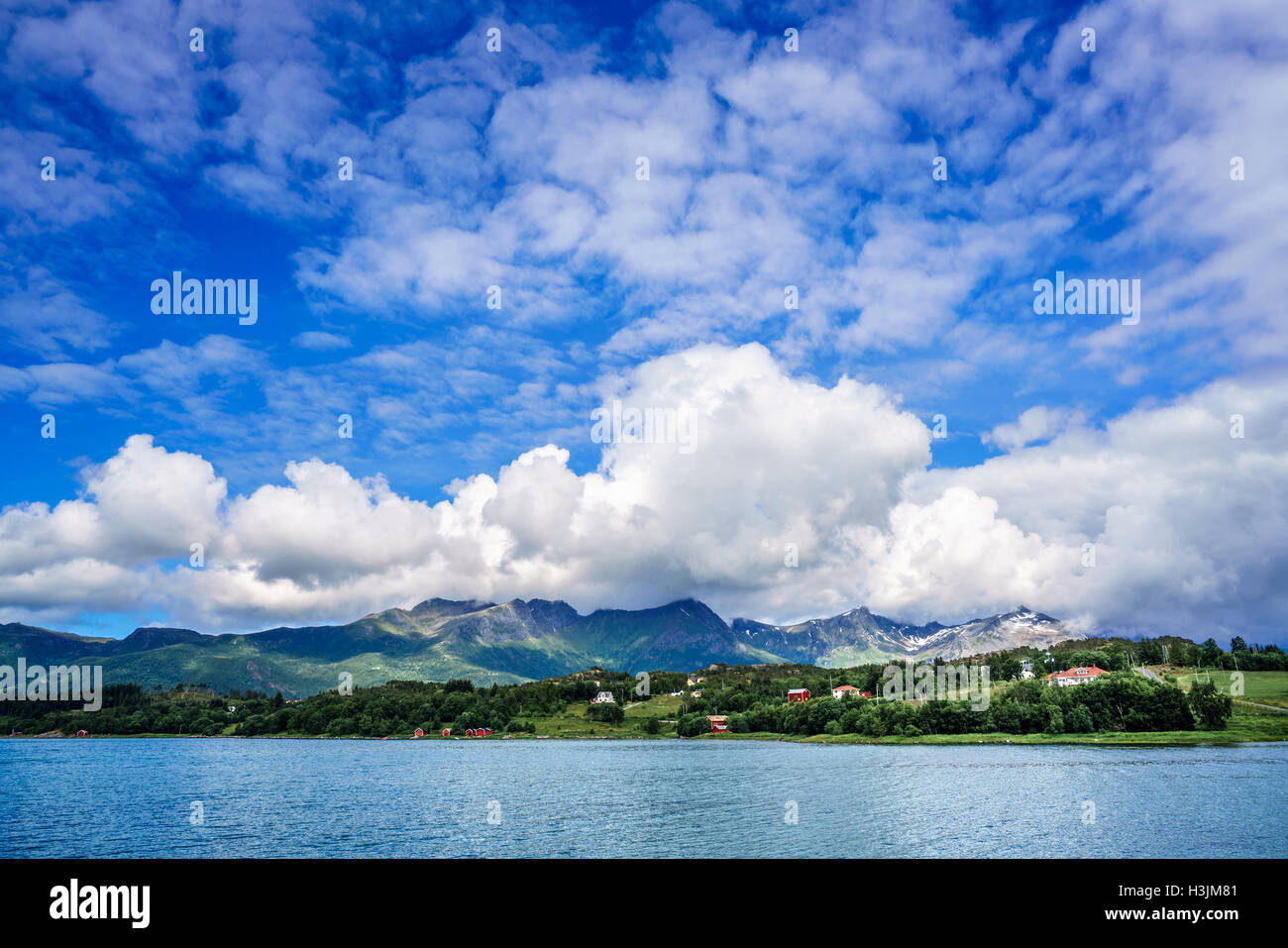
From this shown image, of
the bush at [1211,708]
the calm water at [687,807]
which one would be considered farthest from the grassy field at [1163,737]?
the calm water at [687,807]

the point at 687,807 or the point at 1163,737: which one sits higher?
the point at 687,807

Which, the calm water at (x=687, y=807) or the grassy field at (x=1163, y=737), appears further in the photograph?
the grassy field at (x=1163, y=737)

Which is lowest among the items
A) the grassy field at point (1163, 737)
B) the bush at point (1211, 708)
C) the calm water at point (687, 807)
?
the grassy field at point (1163, 737)

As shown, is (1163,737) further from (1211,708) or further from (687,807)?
(687,807)

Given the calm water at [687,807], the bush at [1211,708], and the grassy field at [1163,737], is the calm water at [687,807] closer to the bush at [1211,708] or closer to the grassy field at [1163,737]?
the grassy field at [1163,737]

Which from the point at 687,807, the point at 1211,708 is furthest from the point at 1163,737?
the point at 687,807

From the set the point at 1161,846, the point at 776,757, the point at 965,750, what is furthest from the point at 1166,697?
the point at 1161,846

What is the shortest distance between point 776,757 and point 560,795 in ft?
248

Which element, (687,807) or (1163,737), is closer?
(687,807)

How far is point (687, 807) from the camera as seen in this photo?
88688 millimetres

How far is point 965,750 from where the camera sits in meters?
167

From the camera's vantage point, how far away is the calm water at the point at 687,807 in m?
65.4

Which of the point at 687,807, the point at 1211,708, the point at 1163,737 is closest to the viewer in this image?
the point at 687,807
